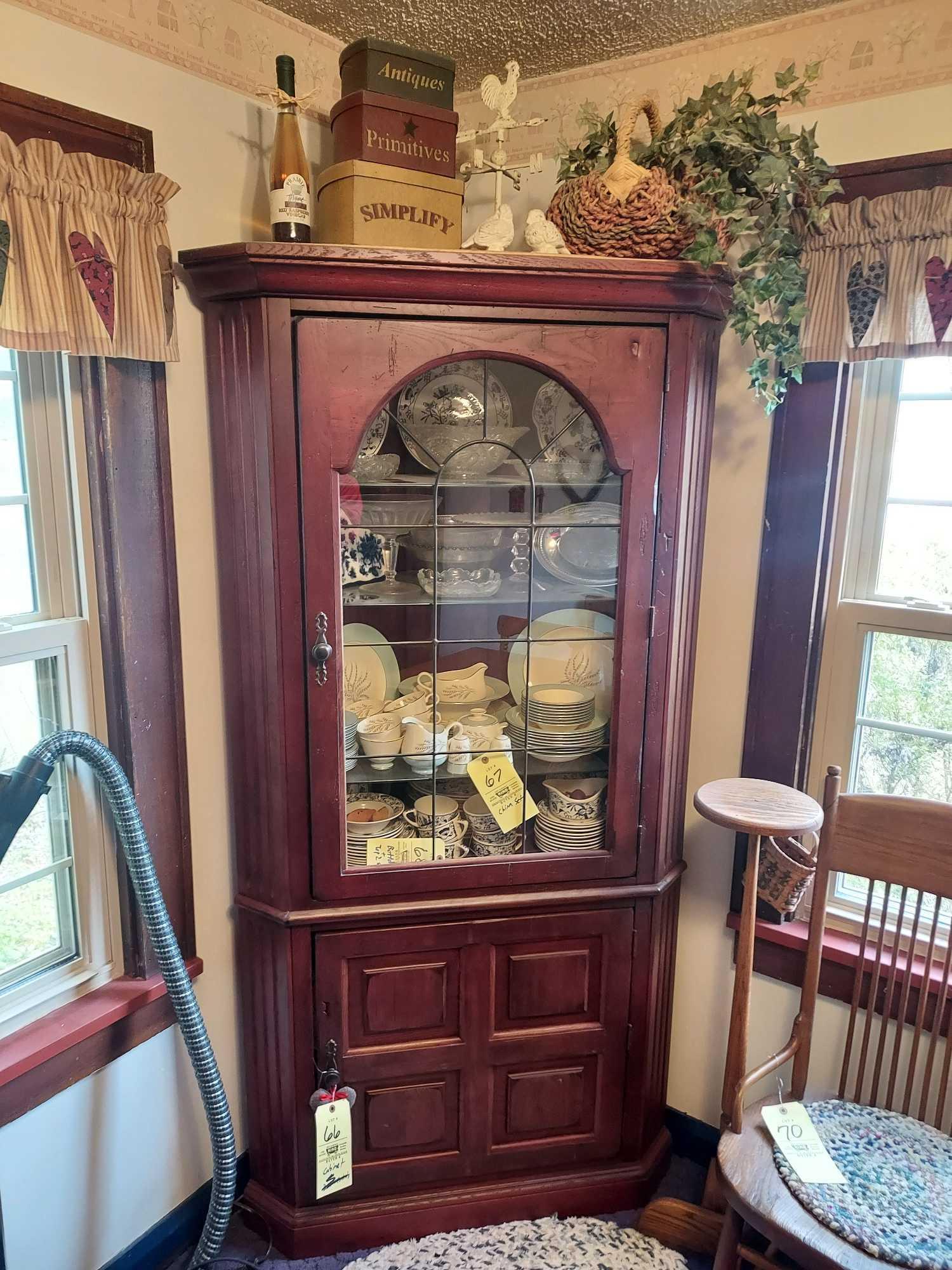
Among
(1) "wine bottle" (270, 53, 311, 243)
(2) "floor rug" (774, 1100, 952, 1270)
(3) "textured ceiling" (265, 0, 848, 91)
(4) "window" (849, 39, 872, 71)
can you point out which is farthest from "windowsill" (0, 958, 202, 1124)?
(4) "window" (849, 39, 872, 71)

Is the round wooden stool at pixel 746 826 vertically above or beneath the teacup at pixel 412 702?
beneath

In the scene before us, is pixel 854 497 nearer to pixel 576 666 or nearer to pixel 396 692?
pixel 576 666

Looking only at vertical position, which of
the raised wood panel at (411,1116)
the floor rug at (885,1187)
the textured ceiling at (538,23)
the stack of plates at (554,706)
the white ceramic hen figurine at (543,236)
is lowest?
the raised wood panel at (411,1116)

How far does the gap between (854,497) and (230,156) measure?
1.31 m

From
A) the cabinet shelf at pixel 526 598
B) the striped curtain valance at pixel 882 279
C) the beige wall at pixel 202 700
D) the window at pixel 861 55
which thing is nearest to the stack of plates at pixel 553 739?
the cabinet shelf at pixel 526 598

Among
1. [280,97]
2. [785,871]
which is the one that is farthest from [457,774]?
[280,97]

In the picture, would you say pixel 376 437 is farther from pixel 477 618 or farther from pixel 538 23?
pixel 538 23

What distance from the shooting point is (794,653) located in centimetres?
174

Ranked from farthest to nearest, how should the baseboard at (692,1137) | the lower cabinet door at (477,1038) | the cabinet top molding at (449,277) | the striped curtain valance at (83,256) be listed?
the baseboard at (692,1137), the lower cabinet door at (477,1038), the cabinet top molding at (449,277), the striped curtain valance at (83,256)

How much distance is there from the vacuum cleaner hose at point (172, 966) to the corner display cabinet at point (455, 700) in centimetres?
14

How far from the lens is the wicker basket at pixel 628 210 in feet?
4.77

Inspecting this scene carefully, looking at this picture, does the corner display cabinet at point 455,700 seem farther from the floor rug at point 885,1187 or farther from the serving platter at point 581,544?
the floor rug at point 885,1187

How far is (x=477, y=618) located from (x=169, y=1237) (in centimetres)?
136

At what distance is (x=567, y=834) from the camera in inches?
67.1
